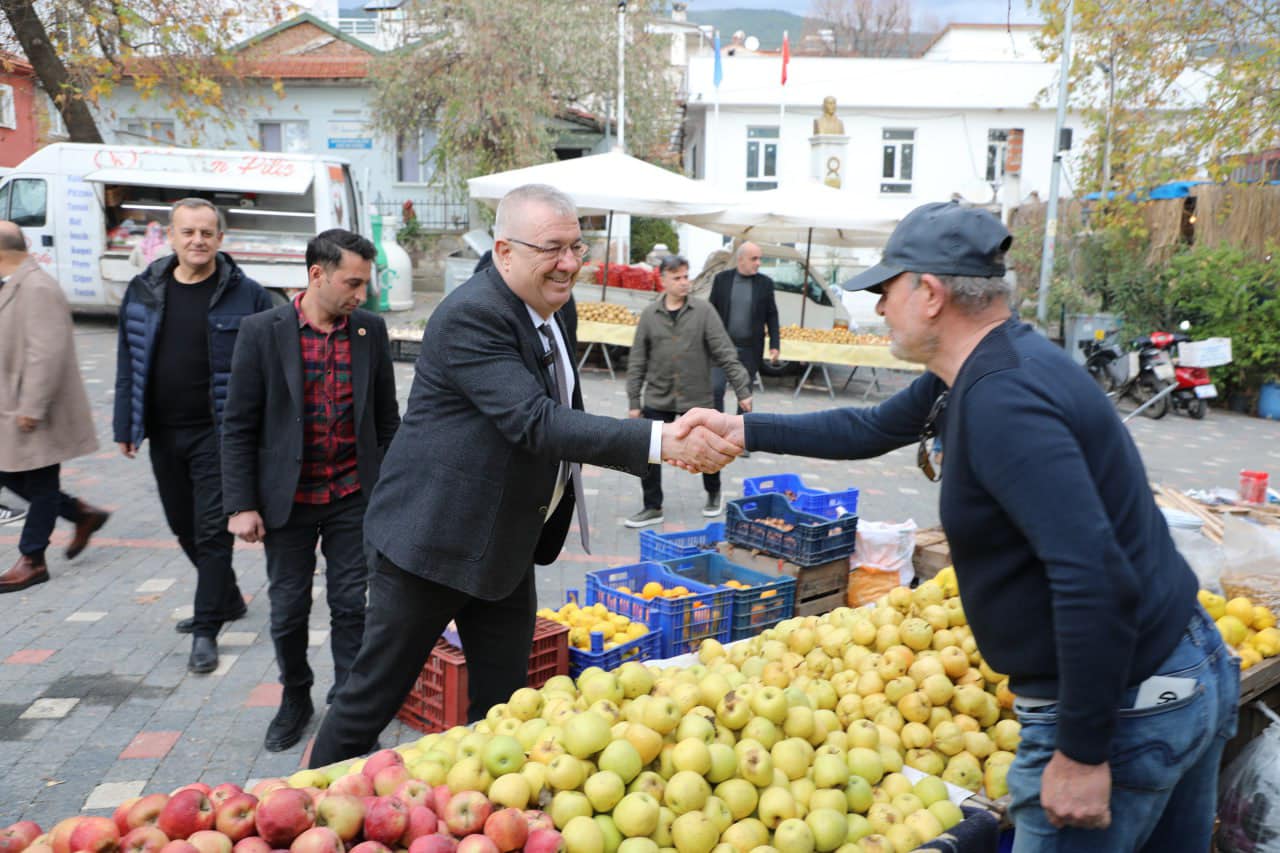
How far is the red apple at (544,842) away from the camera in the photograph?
2.17 metres

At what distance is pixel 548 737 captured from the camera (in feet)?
8.34

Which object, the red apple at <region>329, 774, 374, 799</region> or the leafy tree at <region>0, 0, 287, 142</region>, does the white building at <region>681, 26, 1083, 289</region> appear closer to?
the leafy tree at <region>0, 0, 287, 142</region>

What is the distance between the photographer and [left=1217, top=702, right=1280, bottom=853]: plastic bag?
3.40 meters

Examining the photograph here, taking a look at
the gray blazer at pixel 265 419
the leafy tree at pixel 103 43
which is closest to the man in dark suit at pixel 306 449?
the gray blazer at pixel 265 419

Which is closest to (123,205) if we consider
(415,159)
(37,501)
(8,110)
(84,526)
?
(415,159)

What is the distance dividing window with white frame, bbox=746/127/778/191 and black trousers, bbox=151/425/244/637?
26575mm

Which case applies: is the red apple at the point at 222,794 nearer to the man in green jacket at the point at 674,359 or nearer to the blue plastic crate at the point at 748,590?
the blue plastic crate at the point at 748,590

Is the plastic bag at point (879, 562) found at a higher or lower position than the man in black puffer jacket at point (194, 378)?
lower

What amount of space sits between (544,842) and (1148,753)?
4.44 feet

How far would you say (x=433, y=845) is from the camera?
6.81ft

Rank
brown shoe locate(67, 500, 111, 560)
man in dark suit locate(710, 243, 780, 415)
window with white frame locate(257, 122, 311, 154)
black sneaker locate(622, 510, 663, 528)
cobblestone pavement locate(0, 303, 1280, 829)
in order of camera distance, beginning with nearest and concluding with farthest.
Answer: cobblestone pavement locate(0, 303, 1280, 829), brown shoe locate(67, 500, 111, 560), black sneaker locate(622, 510, 663, 528), man in dark suit locate(710, 243, 780, 415), window with white frame locate(257, 122, 311, 154)

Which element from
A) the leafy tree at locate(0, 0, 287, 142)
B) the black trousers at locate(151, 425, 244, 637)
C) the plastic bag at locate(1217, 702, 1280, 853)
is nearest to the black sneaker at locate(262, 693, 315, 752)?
the black trousers at locate(151, 425, 244, 637)

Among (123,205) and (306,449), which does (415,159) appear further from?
(306,449)

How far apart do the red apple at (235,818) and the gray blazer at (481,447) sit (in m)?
0.94
